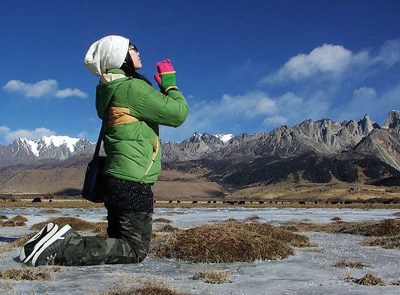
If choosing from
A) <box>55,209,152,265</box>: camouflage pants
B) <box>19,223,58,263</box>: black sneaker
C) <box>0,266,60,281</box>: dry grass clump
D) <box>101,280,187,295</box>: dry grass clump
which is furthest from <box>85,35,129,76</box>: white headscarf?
<box>101,280,187,295</box>: dry grass clump

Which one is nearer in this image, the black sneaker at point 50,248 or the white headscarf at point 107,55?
the black sneaker at point 50,248

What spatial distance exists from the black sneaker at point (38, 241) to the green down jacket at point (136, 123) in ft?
3.56

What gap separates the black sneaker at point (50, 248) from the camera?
6.47 metres

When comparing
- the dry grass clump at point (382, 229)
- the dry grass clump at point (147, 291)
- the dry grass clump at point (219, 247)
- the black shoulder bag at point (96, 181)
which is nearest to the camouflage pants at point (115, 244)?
the black shoulder bag at point (96, 181)

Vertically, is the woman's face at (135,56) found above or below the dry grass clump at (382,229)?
above

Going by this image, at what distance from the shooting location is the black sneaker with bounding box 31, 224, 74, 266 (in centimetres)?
647

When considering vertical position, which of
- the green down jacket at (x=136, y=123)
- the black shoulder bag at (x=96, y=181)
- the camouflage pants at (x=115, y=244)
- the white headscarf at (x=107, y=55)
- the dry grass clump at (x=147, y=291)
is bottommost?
the dry grass clump at (x=147, y=291)

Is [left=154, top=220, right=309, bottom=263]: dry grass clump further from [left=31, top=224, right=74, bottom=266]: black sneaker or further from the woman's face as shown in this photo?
the woman's face

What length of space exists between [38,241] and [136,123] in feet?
7.04

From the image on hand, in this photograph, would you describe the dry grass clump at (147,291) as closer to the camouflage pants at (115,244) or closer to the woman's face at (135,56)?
the camouflage pants at (115,244)

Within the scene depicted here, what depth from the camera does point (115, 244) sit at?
270 inches

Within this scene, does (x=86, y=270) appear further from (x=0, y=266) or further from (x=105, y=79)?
(x=105, y=79)

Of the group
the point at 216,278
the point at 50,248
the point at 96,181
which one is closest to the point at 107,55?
the point at 96,181

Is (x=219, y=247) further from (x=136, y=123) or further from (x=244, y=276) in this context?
(x=136, y=123)
